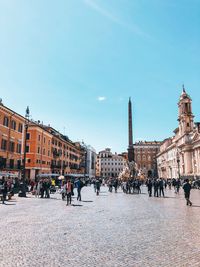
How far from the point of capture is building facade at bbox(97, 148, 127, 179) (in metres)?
135

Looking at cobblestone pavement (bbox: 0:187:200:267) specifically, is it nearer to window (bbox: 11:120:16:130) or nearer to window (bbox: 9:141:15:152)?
window (bbox: 9:141:15:152)

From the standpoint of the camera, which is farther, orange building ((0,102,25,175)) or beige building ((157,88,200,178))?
beige building ((157,88,200,178))

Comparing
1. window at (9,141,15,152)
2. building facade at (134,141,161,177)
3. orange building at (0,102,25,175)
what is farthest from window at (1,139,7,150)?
building facade at (134,141,161,177)

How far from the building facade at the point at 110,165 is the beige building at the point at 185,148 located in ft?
120

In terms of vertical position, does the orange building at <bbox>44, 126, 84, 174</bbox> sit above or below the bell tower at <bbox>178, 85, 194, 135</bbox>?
below

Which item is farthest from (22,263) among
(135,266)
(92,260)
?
(135,266)

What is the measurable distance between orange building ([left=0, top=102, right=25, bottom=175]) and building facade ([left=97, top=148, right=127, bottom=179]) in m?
100

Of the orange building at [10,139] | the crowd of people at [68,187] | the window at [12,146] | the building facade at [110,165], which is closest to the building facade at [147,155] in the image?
the building facade at [110,165]

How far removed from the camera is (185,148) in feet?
235

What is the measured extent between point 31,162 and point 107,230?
3803cm

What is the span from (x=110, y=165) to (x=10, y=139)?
104665mm

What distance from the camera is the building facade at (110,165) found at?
135 metres

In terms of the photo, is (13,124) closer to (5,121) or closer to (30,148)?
(5,121)

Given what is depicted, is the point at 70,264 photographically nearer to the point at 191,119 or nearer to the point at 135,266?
the point at 135,266
